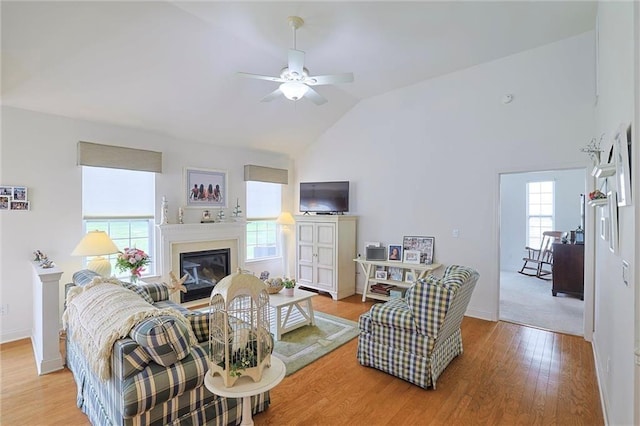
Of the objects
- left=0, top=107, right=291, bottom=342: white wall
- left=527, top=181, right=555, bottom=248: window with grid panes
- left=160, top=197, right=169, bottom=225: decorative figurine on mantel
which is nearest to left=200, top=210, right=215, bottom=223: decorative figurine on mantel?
left=160, top=197, right=169, bottom=225: decorative figurine on mantel

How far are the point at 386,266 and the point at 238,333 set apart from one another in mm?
3753

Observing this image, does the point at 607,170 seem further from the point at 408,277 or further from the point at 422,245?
the point at 408,277

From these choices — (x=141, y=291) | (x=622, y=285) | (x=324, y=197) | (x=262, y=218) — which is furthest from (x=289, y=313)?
(x=622, y=285)

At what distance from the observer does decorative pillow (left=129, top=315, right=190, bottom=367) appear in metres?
1.74

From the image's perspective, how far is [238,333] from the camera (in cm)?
176

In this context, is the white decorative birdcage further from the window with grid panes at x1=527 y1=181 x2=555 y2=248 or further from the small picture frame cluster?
the window with grid panes at x1=527 y1=181 x2=555 y2=248

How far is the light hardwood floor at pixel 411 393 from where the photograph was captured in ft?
7.54

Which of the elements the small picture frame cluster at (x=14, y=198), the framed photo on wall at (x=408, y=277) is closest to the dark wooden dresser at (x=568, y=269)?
the framed photo on wall at (x=408, y=277)

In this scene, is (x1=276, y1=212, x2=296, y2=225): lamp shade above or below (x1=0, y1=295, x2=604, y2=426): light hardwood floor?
above

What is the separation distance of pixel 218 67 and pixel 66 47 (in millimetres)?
1478

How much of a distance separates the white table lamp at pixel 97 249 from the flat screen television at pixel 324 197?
10.7ft

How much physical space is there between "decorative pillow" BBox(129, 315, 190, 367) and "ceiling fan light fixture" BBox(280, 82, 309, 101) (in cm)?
225

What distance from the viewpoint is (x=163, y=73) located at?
3.63 metres

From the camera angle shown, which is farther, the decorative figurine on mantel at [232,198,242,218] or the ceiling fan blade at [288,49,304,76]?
the decorative figurine on mantel at [232,198,242,218]
